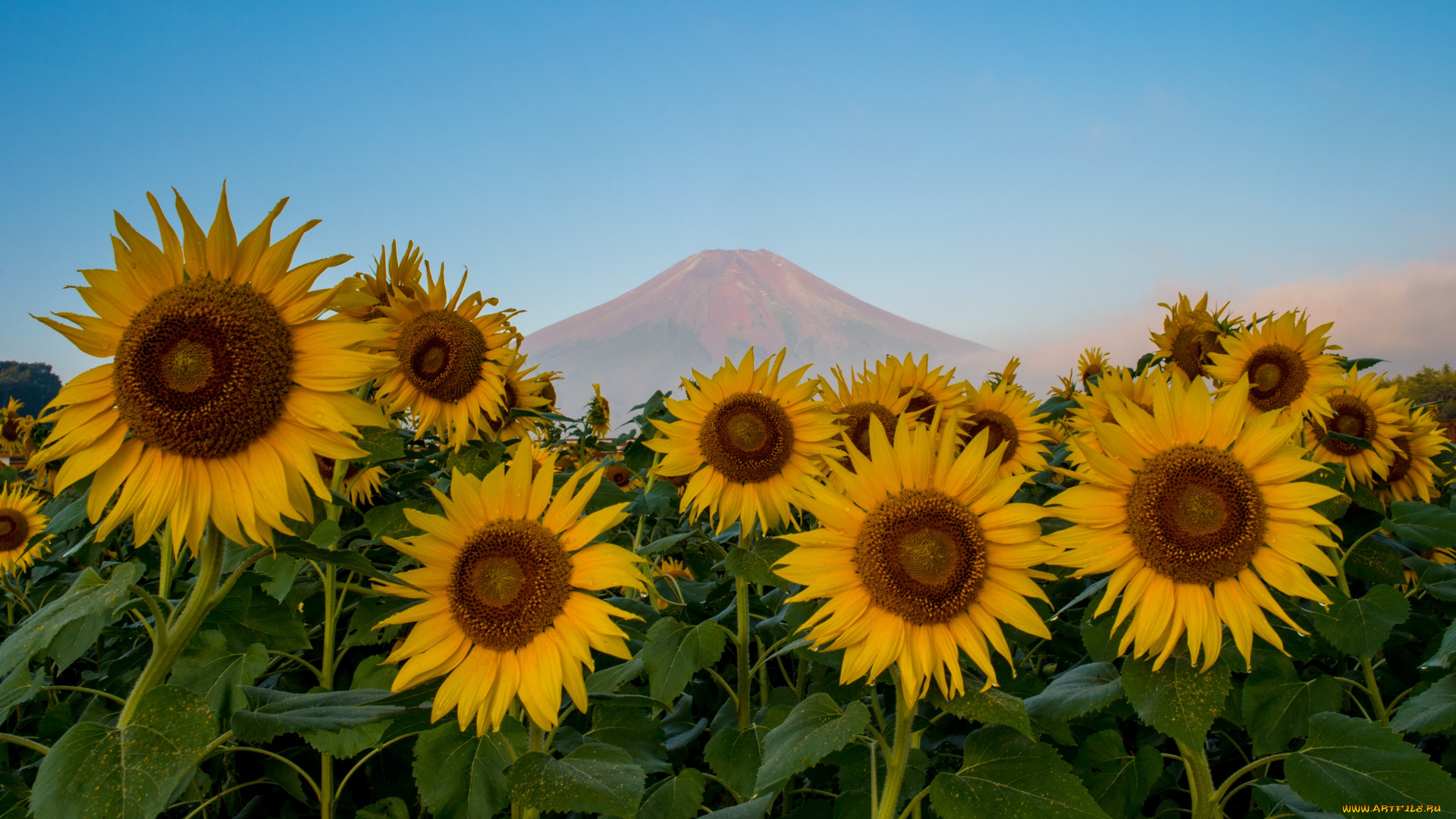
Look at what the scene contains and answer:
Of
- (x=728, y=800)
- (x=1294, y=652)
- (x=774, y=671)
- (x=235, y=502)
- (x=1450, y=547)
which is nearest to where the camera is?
(x=235, y=502)

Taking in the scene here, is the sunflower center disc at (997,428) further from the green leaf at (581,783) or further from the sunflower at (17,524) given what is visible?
the sunflower at (17,524)

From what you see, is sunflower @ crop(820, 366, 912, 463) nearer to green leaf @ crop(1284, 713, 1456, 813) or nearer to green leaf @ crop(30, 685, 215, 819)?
green leaf @ crop(1284, 713, 1456, 813)

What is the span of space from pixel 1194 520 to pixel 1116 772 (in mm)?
865

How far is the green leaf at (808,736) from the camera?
1687mm

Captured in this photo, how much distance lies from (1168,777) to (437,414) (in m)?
3.22

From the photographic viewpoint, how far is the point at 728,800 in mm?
3191

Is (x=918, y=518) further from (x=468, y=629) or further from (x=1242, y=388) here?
(x=468, y=629)

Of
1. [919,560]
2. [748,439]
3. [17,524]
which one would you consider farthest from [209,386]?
[17,524]

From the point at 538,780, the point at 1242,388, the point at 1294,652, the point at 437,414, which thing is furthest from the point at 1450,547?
the point at 437,414

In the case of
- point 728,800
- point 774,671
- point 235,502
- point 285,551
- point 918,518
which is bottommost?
point 728,800

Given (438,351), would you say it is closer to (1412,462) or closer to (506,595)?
(506,595)

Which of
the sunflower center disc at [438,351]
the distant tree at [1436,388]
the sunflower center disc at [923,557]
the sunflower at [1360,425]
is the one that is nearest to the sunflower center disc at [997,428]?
the sunflower at [1360,425]

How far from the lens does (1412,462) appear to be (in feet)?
13.6

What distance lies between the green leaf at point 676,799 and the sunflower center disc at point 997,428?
263 cm
